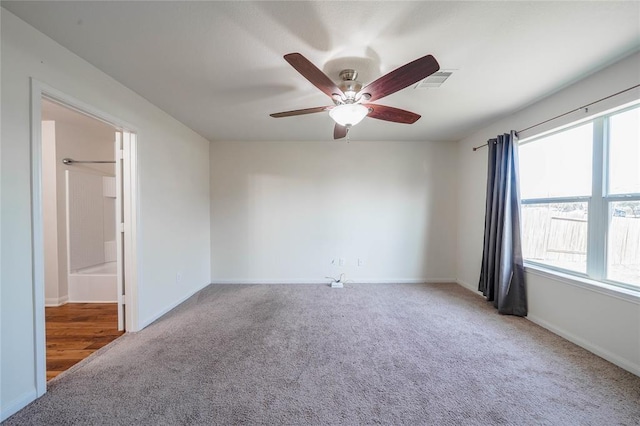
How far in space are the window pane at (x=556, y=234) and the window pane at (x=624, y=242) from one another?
7.6 inches

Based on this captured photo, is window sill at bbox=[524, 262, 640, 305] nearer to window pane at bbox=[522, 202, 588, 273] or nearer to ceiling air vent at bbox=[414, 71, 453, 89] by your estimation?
window pane at bbox=[522, 202, 588, 273]

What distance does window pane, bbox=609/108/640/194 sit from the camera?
72.8 inches

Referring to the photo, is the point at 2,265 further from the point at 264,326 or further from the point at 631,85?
the point at 631,85

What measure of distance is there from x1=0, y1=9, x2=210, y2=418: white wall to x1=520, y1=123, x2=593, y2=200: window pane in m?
4.30

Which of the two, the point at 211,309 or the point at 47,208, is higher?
the point at 47,208

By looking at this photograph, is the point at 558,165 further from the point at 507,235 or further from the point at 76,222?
the point at 76,222

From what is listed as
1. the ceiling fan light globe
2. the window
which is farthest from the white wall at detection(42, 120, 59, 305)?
the window

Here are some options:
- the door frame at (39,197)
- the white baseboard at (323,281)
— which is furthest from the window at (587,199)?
the door frame at (39,197)

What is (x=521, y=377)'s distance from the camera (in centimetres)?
174

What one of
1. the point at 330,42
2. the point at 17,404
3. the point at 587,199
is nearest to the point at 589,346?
the point at 587,199

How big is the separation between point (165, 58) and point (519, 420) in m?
3.37

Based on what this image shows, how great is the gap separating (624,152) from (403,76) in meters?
2.06

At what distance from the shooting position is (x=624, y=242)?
6.32 feet

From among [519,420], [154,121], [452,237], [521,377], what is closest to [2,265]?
[154,121]
